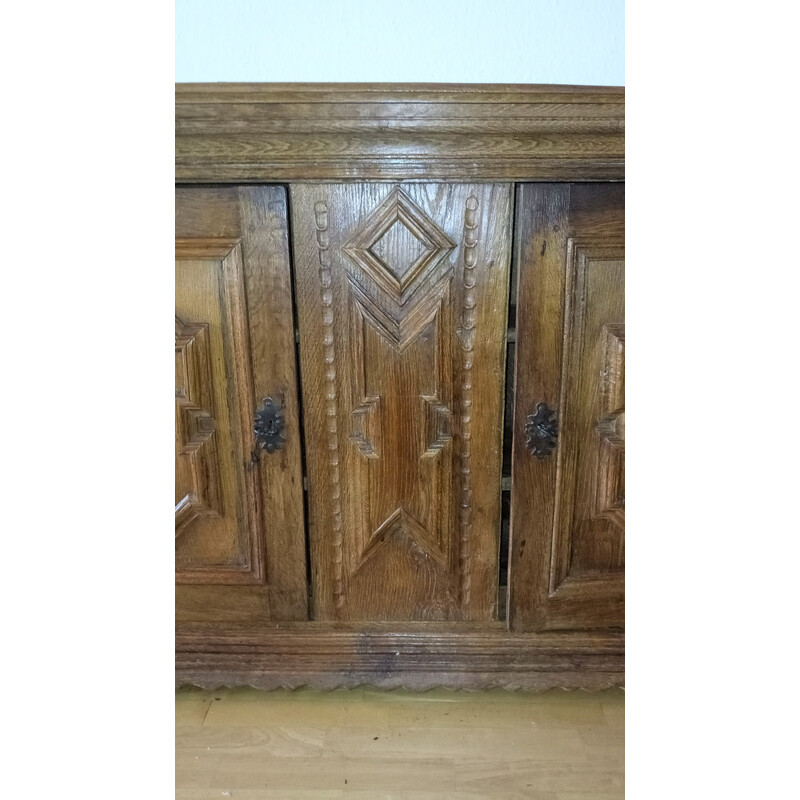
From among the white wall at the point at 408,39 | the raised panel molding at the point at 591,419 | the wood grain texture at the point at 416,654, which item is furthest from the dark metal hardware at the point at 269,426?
the white wall at the point at 408,39

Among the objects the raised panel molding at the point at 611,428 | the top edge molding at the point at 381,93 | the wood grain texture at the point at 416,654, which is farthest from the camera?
the wood grain texture at the point at 416,654

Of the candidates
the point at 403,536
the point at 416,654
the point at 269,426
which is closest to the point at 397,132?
the point at 269,426

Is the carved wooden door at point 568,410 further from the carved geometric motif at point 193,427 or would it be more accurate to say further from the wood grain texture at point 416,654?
the carved geometric motif at point 193,427

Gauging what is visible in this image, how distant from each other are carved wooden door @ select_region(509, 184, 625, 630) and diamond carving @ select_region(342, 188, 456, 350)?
0.41 feet

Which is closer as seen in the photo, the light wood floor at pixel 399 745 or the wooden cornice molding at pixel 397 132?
the wooden cornice molding at pixel 397 132

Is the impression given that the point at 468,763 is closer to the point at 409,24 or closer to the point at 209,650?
the point at 209,650

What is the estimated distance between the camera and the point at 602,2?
3.38 ft

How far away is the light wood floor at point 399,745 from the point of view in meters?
0.88

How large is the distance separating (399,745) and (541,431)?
0.56 m

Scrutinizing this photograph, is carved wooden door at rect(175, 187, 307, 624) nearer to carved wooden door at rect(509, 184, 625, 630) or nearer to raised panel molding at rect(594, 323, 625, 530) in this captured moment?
carved wooden door at rect(509, 184, 625, 630)

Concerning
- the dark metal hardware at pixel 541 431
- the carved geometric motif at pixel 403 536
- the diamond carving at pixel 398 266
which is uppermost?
the diamond carving at pixel 398 266

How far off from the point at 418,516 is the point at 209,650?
43 cm

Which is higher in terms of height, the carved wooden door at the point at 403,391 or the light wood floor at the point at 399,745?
the carved wooden door at the point at 403,391
